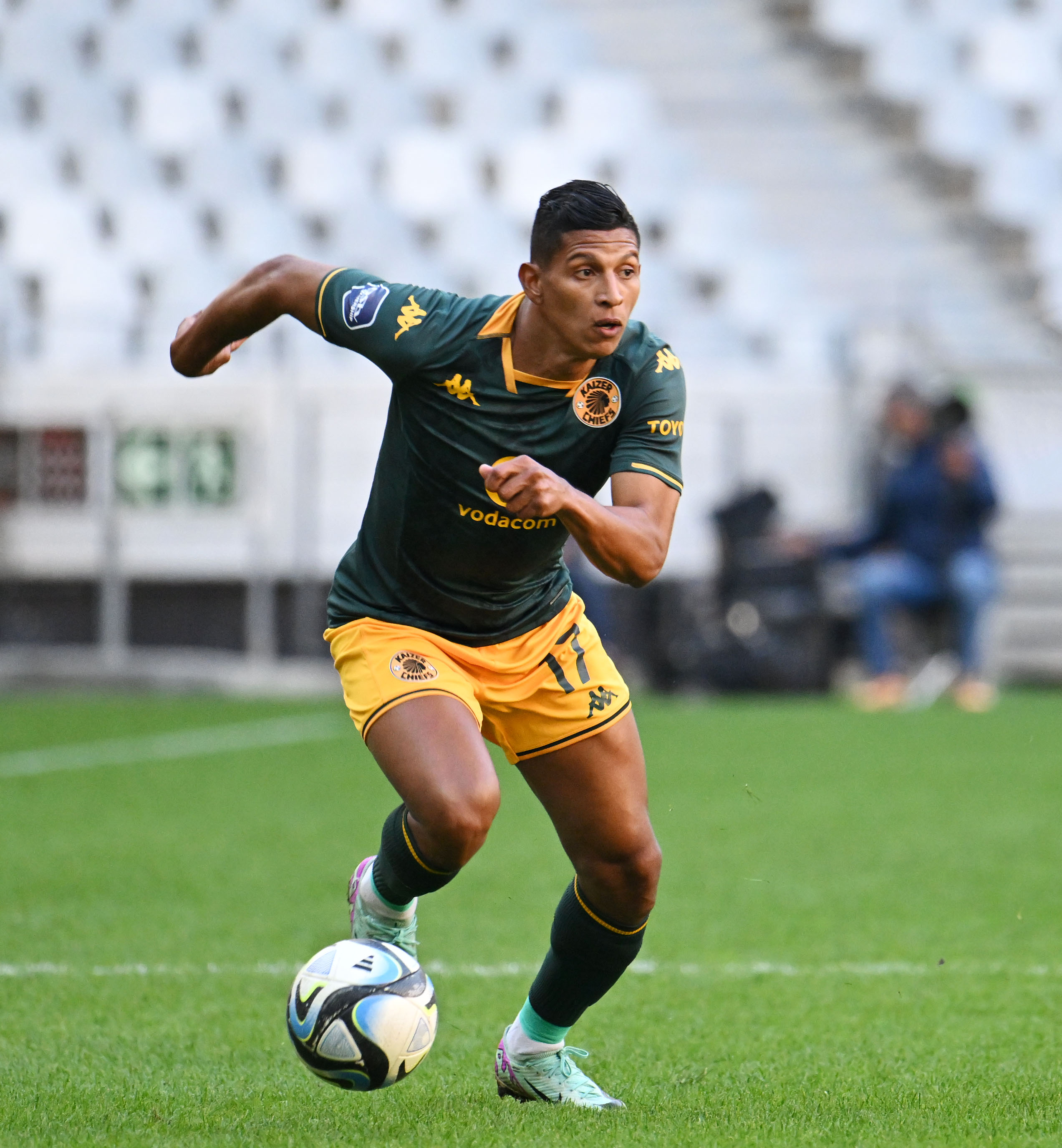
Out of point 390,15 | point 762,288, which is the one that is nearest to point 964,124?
point 762,288

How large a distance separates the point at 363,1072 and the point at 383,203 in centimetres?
1367

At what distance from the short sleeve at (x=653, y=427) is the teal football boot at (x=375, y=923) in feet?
3.24

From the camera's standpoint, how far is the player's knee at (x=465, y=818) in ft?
11.1

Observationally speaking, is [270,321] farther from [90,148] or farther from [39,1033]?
[90,148]

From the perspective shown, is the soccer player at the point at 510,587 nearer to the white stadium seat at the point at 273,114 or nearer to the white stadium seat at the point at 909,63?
the white stadium seat at the point at 273,114

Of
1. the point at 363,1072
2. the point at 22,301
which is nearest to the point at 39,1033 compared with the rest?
the point at 363,1072

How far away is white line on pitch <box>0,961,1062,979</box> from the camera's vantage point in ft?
15.6

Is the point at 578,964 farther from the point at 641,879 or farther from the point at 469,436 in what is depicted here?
the point at 469,436

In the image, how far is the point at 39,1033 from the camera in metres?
4.06

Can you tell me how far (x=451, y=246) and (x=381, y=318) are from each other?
1251cm

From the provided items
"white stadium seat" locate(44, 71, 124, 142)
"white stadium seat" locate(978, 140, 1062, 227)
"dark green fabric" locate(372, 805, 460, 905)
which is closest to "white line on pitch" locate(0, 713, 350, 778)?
"dark green fabric" locate(372, 805, 460, 905)

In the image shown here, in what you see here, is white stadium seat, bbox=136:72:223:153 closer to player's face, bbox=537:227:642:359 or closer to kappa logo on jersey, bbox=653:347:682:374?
kappa logo on jersey, bbox=653:347:682:374

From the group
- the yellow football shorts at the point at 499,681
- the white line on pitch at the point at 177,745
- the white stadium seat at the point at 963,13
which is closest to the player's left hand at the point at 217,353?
the yellow football shorts at the point at 499,681

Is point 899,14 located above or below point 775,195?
above
